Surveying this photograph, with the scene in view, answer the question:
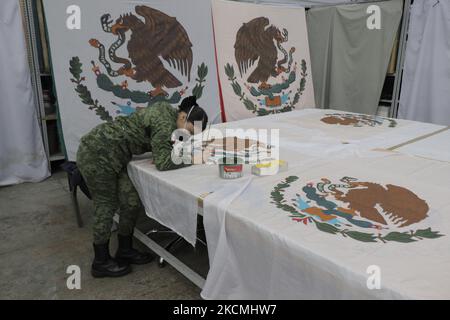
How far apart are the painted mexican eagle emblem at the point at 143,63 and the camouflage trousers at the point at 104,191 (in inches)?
57.4

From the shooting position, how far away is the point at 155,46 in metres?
3.27

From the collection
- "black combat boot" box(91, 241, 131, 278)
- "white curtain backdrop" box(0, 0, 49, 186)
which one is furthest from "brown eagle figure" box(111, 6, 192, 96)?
"black combat boot" box(91, 241, 131, 278)

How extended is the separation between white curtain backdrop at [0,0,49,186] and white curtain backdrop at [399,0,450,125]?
382 centimetres

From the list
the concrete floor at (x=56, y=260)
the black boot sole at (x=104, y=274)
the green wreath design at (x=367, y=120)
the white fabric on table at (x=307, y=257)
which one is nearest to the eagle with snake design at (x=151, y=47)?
the concrete floor at (x=56, y=260)

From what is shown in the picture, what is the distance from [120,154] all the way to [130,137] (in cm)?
10

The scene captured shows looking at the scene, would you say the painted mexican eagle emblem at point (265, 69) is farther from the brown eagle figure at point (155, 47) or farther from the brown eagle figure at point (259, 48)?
the brown eagle figure at point (155, 47)

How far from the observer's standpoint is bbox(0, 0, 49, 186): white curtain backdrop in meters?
2.94

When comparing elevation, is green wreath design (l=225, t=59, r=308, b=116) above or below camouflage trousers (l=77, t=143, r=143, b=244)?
above

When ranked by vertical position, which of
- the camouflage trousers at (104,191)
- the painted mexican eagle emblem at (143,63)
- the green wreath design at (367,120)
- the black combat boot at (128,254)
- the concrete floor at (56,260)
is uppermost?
the painted mexican eagle emblem at (143,63)

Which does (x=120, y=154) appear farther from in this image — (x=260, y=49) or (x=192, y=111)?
(x=260, y=49)

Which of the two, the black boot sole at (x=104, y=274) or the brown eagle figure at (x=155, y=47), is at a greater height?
the brown eagle figure at (x=155, y=47)

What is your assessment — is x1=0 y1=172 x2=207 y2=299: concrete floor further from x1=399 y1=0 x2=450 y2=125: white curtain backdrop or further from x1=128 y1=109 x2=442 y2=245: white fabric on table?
x1=399 y1=0 x2=450 y2=125: white curtain backdrop

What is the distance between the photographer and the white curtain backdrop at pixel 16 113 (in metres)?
2.94
